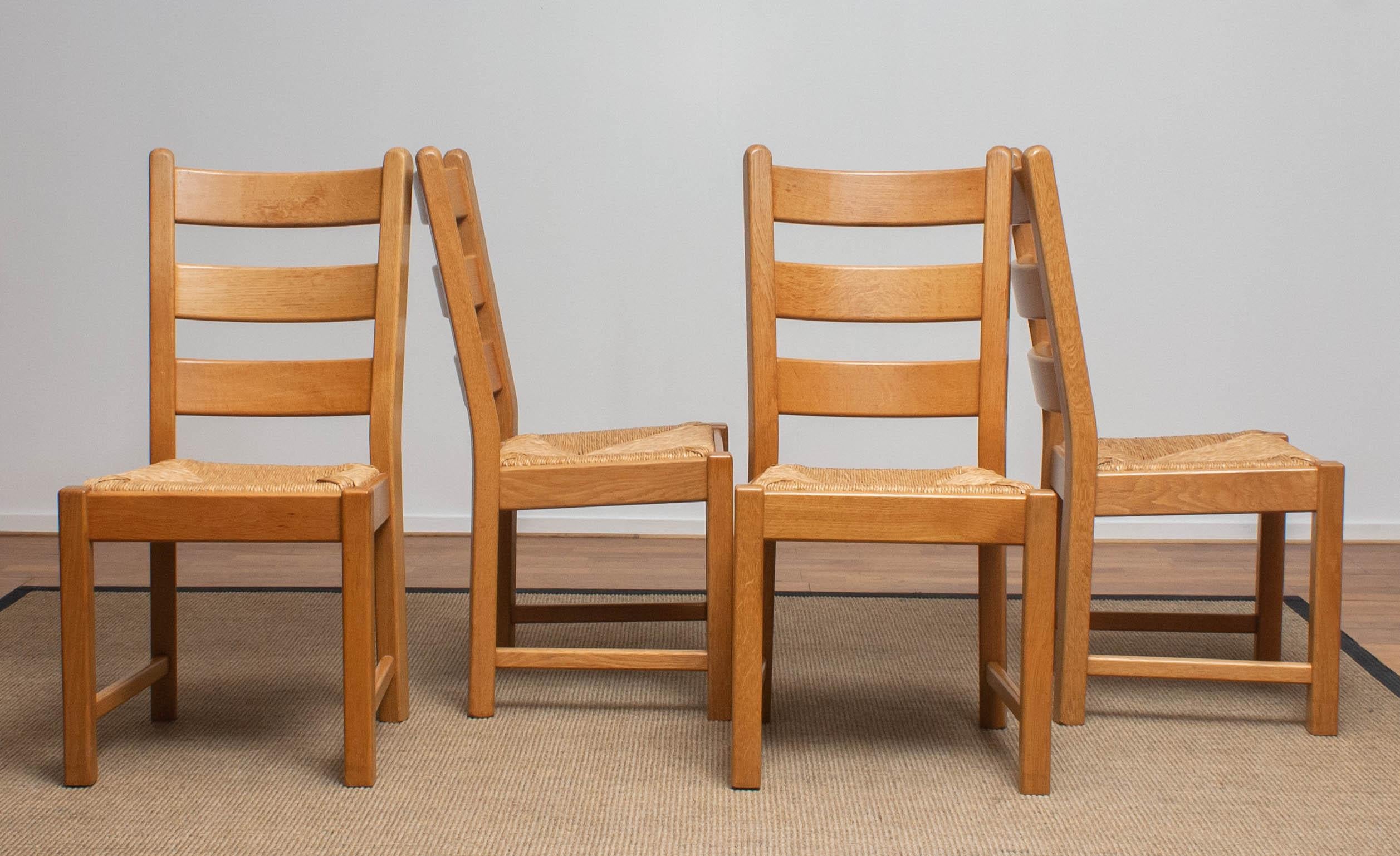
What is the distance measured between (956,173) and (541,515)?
69.5 inches

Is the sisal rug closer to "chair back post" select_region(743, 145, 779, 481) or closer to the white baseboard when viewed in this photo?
"chair back post" select_region(743, 145, 779, 481)

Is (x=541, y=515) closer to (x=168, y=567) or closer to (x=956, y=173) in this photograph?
(x=168, y=567)

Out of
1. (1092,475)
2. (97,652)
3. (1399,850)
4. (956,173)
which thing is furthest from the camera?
(97,652)

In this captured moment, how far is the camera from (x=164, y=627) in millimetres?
1847

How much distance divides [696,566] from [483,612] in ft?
3.71

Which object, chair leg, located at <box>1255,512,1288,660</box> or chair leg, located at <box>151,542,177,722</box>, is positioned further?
chair leg, located at <box>1255,512,1288,660</box>

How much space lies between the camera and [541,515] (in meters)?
3.30

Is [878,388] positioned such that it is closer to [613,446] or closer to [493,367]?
[613,446]

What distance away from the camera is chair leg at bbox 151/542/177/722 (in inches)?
71.8

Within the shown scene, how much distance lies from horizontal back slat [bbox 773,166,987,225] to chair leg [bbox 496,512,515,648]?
719 millimetres

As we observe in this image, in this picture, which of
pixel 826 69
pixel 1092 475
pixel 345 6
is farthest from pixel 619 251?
pixel 1092 475

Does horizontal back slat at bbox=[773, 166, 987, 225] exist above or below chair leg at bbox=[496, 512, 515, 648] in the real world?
above

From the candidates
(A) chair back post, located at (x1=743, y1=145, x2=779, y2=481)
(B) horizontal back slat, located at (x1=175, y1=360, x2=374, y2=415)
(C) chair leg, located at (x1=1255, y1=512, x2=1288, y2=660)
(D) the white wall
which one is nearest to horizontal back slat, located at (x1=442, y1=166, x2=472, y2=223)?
(B) horizontal back slat, located at (x1=175, y1=360, x2=374, y2=415)

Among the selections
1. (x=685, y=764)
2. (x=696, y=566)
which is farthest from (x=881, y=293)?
(x=696, y=566)
